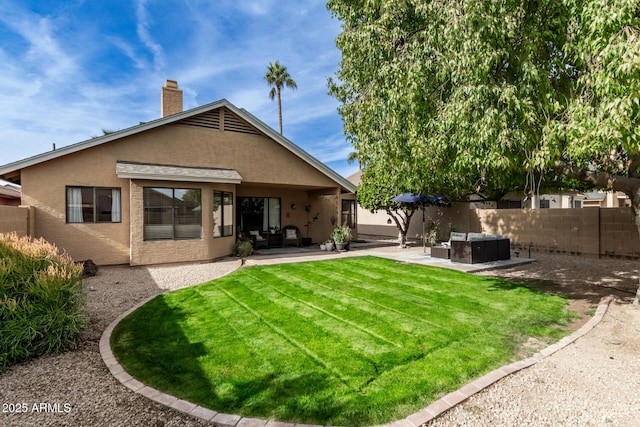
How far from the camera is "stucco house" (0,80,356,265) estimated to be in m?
11.3

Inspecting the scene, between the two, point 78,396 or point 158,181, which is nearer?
point 78,396

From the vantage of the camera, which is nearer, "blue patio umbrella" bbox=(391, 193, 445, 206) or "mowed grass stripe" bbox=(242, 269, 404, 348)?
"mowed grass stripe" bbox=(242, 269, 404, 348)

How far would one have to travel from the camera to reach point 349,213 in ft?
69.8

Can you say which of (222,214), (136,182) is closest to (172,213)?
(136,182)

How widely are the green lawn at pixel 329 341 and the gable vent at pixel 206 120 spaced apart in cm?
783

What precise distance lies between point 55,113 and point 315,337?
2138 centimetres

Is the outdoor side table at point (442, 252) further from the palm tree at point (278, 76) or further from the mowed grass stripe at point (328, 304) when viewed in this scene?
the palm tree at point (278, 76)

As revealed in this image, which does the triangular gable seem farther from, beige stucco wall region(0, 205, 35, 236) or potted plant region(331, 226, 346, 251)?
potted plant region(331, 226, 346, 251)

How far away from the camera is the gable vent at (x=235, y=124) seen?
1435cm

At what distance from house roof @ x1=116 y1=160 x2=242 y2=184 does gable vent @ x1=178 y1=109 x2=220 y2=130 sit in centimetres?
193

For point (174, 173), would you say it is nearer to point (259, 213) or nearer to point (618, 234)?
point (259, 213)

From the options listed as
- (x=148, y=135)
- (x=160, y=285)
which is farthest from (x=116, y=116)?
(x=160, y=285)

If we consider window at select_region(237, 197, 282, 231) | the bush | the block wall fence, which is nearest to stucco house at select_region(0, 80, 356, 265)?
window at select_region(237, 197, 282, 231)

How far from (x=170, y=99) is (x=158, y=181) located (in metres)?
4.95
